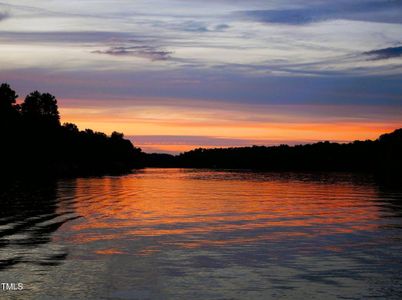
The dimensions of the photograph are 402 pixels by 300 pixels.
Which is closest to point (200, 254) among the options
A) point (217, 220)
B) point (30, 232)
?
point (30, 232)

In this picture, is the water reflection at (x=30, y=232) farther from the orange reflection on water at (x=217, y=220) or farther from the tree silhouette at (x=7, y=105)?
the tree silhouette at (x=7, y=105)

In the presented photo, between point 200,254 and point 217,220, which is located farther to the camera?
point 217,220


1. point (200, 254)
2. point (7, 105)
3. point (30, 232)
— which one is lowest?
point (200, 254)

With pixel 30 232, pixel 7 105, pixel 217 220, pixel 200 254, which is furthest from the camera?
pixel 7 105

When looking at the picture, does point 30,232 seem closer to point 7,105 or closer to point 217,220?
point 217,220

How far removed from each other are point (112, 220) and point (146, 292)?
21959 millimetres

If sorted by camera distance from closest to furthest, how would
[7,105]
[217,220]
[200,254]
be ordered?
[200,254]
[217,220]
[7,105]

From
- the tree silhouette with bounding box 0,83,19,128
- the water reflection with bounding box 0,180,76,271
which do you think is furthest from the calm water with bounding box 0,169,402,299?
the tree silhouette with bounding box 0,83,19,128

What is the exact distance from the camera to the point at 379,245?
29.1 metres

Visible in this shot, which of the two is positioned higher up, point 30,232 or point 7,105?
point 7,105

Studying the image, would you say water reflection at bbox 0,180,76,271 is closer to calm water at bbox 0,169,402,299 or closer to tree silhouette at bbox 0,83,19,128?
calm water at bbox 0,169,402,299

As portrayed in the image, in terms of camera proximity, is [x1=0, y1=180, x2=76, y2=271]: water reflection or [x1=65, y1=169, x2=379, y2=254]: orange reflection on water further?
[x1=65, y1=169, x2=379, y2=254]: orange reflection on water

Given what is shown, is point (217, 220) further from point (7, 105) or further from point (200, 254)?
point (7, 105)

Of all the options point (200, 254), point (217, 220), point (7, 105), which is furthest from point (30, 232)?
point (7, 105)
